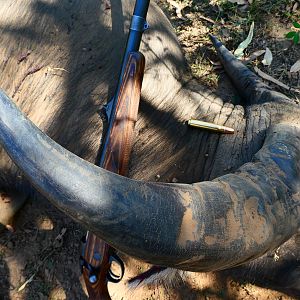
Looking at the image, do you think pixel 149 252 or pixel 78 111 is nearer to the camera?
pixel 149 252

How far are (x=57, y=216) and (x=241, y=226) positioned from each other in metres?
1.67

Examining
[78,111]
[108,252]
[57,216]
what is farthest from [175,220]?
[57,216]

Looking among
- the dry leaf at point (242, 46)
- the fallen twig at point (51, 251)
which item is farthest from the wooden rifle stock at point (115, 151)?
the dry leaf at point (242, 46)

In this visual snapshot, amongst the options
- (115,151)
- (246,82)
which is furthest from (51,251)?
(246,82)

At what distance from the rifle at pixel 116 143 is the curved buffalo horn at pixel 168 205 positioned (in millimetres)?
765

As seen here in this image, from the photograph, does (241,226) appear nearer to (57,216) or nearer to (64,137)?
(64,137)

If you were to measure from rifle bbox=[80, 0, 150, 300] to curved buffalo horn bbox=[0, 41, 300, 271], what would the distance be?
30.1 inches

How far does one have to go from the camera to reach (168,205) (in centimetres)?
136

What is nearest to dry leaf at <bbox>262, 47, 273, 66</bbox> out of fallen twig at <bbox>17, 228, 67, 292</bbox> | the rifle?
the rifle

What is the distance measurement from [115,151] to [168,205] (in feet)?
3.16

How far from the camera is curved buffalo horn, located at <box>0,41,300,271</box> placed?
1223 mm

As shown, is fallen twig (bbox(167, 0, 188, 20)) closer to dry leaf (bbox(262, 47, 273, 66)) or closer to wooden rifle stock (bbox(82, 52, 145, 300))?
dry leaf (bbox(262, 47, 273, 66))

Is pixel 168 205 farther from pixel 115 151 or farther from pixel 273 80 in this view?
pixel 273 80

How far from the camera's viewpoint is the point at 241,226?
1.49 meters
